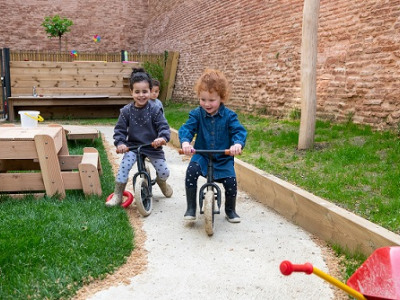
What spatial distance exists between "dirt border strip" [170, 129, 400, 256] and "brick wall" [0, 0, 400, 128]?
2540mm

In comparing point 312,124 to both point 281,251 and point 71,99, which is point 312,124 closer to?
point 281,251

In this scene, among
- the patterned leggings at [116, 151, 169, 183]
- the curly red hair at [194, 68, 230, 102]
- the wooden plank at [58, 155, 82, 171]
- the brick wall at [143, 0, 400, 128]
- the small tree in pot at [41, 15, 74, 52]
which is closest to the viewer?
the curly red hair at [194, 68, 230, 102]

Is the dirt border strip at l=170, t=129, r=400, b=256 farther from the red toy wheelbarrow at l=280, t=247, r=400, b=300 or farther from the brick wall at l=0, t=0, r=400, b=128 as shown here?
the brick wall at l=0, t=0, r=400, b=128

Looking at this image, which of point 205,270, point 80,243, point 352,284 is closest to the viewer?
point 352,284

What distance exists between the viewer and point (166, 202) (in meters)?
5.08

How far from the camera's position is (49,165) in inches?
183

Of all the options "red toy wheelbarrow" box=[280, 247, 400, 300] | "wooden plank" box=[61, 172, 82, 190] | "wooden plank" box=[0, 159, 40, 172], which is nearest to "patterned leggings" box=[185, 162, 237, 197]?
"wooden plank" box=[61, 172, 82, 190]

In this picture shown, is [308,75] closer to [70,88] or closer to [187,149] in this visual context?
[187,149]

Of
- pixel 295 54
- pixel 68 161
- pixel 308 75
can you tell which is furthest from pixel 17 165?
pixel 295 54

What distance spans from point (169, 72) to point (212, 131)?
44.2 ft

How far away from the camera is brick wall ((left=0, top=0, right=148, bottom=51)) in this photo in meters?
22.5

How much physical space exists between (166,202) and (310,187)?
1565 mm

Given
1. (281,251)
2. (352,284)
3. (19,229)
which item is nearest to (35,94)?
(19,229)

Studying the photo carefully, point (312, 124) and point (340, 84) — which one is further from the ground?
point (340, 84)
